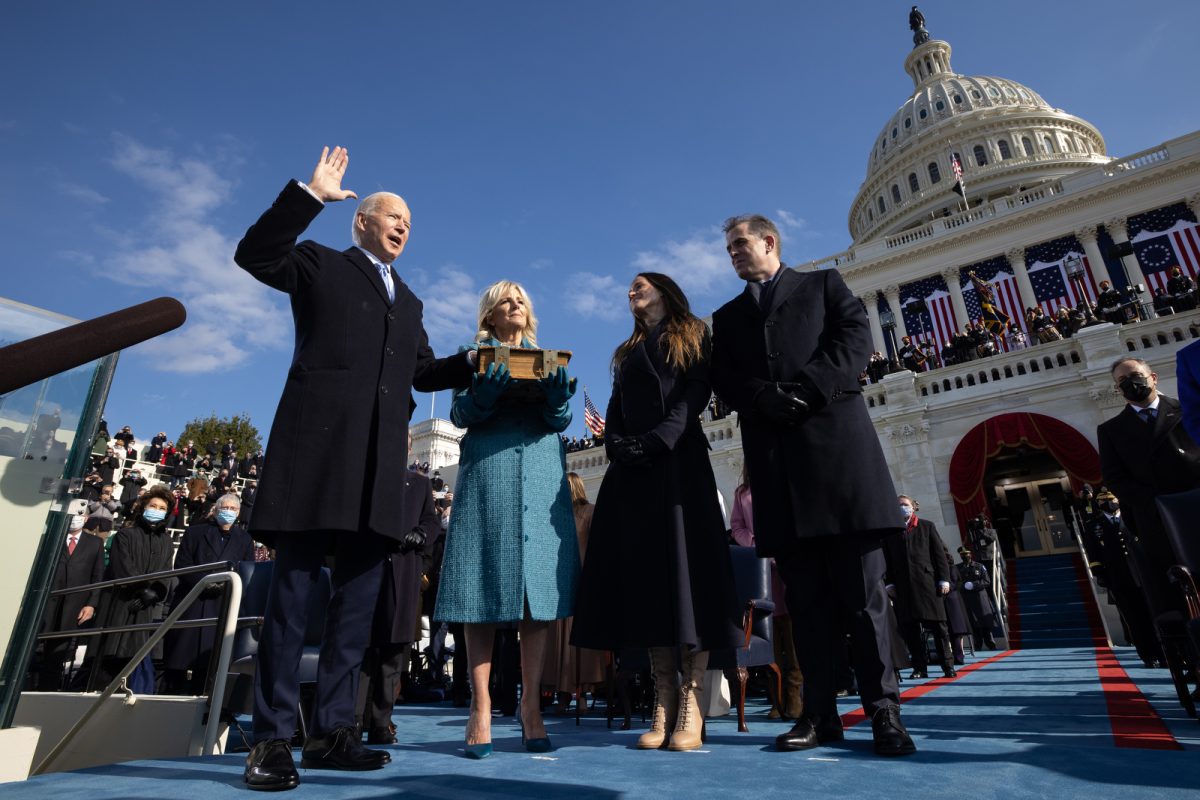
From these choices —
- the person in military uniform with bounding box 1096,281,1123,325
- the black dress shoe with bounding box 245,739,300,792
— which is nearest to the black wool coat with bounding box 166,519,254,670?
the black dress shoe with bounding box 245,739,300,792

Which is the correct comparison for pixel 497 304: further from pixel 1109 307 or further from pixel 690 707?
pixel 1109 307

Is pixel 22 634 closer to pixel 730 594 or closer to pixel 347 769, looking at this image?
pixel 347 769

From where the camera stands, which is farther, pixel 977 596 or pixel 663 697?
pixel 977 596

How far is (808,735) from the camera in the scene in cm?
265

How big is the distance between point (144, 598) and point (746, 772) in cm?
528

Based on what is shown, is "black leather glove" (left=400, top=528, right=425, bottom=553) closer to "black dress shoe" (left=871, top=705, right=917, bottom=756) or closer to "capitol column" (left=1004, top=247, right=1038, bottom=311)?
"black dress shoe" (left=871, top=705, right=917, bottom=756)

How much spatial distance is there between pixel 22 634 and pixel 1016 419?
792 inches

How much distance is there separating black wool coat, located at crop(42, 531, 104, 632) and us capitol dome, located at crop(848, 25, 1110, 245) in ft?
183

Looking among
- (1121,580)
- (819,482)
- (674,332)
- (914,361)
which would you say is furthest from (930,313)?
(819,482)

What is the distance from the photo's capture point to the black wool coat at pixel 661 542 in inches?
Answer: 112

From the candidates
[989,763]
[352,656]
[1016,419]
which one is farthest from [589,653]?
[1016,419]

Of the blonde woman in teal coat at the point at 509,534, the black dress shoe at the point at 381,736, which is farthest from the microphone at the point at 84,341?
the black dress shoe at the point at 381,736

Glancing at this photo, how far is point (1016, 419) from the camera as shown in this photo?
17.4 metres

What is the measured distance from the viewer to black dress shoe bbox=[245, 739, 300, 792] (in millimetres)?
1924
